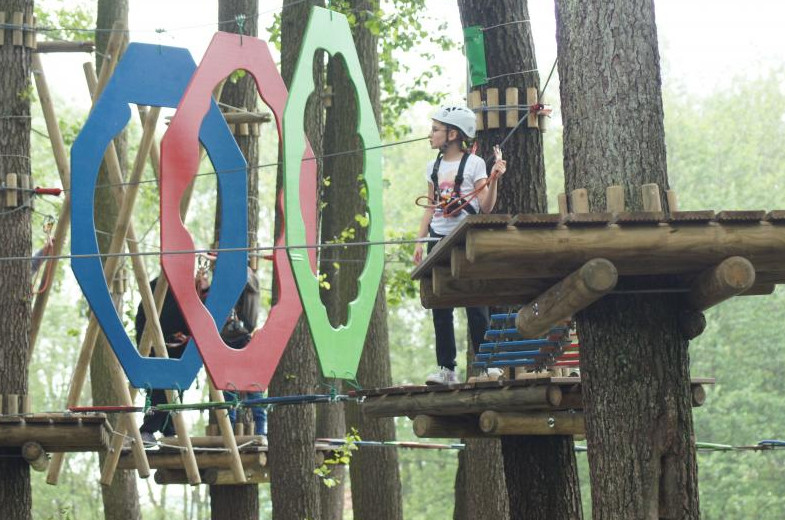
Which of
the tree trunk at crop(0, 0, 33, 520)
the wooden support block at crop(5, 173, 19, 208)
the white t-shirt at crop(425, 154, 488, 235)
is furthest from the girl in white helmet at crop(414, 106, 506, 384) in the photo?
the wooden support block at crop(5, 173, 19, 208)

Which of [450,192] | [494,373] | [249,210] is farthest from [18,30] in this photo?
[494,373]

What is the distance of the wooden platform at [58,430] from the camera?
28.0ft

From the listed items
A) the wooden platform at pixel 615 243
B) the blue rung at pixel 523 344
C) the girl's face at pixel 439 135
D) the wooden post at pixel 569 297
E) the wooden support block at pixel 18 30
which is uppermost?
the wooden support block at pixel 18 30

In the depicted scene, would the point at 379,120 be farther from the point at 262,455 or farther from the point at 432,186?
the point at 432,186

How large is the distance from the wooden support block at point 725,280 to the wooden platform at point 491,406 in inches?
54.8

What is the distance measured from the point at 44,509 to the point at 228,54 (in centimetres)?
2395

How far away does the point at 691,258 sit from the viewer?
532 centimetres

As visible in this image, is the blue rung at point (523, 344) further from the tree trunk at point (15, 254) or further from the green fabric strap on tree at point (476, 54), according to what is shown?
the tree trunk at point (15, 254)

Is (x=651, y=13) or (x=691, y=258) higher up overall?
(x=651, y=13)

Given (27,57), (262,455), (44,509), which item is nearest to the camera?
(27,57)

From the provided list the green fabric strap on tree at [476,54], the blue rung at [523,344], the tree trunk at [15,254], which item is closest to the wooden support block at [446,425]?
the blue rung at [523,344]

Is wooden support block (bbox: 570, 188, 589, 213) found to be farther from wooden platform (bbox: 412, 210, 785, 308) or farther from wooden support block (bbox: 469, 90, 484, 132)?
wooden support block (bbox: 469, 90, 484, 132)

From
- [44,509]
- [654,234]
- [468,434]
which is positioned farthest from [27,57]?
[44,509]

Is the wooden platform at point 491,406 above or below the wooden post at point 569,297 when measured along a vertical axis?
below
